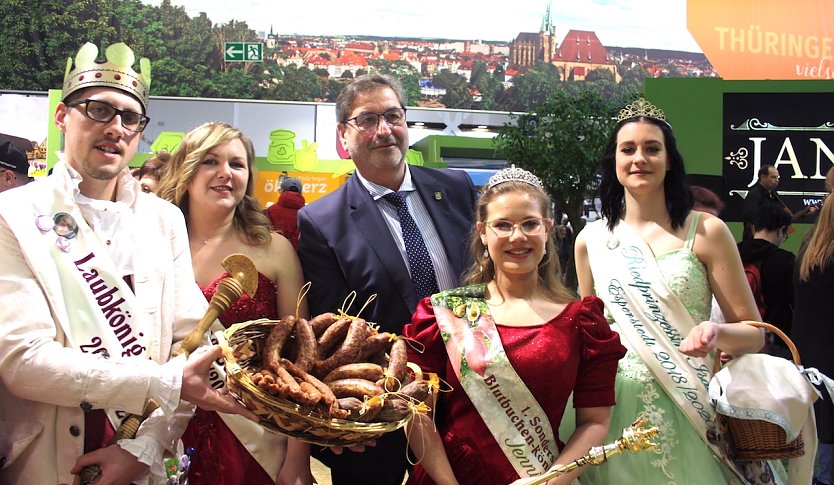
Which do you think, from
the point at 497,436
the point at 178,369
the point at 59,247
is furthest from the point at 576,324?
the point at 59,247

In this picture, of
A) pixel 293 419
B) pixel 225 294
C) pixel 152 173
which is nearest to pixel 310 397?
pixel 293 419

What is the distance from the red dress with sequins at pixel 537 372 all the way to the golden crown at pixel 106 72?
96 cm

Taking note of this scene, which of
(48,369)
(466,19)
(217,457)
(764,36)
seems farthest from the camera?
(466,19)

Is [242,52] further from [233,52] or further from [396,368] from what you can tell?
[396,368]

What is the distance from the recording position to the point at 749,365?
2.35 meters

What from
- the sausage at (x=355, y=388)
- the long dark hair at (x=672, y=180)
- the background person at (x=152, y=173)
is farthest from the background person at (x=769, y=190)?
the sausage at (x=355, y=388)

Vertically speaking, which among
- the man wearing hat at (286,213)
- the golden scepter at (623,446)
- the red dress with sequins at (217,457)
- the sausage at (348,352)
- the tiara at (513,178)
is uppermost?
the tiara at (513,178)

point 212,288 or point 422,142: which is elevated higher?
point 422,142

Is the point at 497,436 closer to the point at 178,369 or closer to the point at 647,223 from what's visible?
the point at 178,369

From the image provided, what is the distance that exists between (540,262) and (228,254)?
3.07 ft

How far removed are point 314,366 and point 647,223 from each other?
135 centimetres

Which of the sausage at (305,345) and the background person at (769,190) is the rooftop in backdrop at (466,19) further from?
the sausage at (305,345)

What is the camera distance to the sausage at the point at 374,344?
188cm

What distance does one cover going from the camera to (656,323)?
2.55 metres
